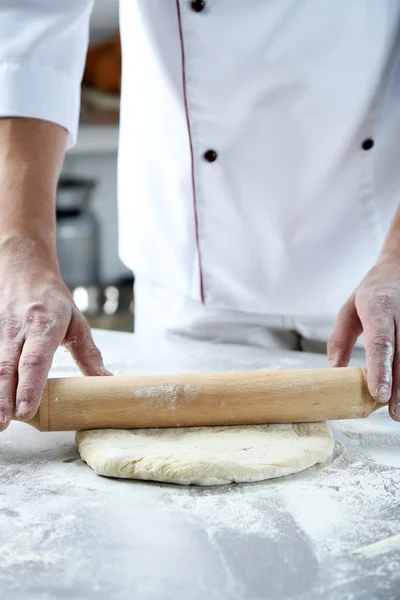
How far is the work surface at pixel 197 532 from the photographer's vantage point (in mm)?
851

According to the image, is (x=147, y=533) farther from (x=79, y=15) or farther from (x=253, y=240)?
(x=79, y=15)

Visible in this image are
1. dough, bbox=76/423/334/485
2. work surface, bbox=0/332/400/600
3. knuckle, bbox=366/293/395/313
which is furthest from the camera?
knuckle, bbox=366/293/395/313

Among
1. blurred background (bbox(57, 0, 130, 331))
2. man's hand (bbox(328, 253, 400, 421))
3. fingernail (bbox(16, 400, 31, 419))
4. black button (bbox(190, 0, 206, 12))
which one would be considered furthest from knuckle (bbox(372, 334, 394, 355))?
blurred background (bbox(57, 0, 130, 331))

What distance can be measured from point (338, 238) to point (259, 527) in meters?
0.87

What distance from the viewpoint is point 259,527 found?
97cm

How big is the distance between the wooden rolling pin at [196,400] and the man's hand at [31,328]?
0.04 metres

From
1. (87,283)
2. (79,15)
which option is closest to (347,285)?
(79,15)

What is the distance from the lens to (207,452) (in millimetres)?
1136

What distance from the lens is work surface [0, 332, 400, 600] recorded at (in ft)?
2.79

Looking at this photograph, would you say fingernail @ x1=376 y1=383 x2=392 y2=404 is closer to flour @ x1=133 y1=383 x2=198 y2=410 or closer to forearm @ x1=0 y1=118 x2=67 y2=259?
flour @ x1=133 y1=383 x2=198 y2=410

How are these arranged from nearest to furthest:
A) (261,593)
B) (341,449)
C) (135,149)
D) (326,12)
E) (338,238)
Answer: (261,593) → (341,449) → (326,12) → (338,238) → (135,149)

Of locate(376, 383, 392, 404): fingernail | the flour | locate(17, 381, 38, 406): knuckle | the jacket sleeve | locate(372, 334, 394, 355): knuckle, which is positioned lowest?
locate(376, 383, 392, 404): fingernail

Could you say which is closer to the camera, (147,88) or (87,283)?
(147,88)

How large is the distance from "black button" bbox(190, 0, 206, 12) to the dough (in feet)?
2.63
